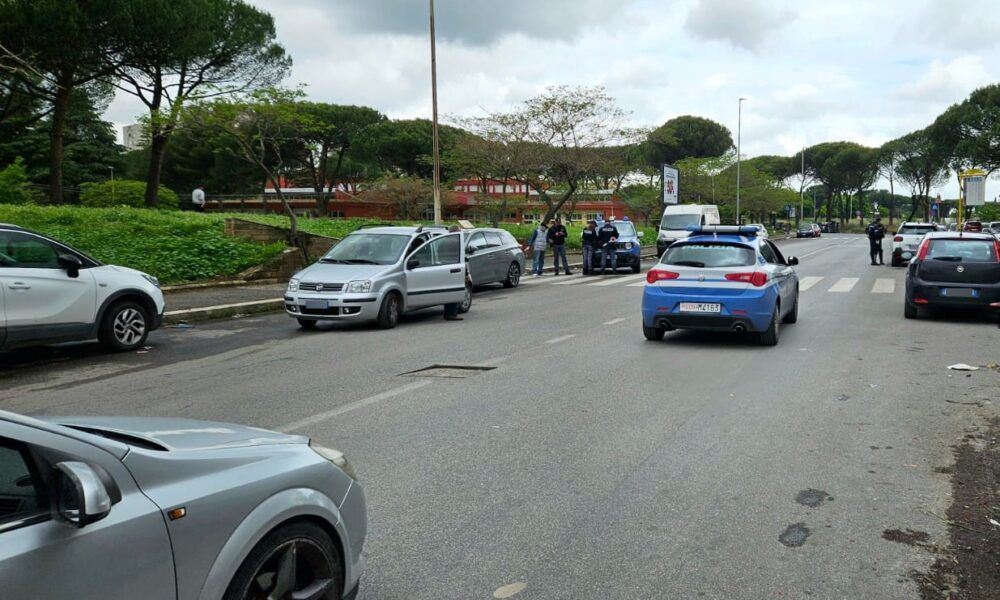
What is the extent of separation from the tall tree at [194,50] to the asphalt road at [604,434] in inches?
671

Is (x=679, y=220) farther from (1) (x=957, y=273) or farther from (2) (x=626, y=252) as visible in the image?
(1) (x=957, y=273)

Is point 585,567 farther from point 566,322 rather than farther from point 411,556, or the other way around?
point 566,322

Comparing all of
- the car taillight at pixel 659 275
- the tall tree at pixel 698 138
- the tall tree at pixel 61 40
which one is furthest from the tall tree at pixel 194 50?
the tall tree at pixel 698 138

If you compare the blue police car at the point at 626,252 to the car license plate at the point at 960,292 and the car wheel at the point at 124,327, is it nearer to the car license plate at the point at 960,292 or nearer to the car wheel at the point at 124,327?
the car license plate at the point at 960,292

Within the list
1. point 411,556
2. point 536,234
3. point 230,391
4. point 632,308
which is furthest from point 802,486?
point 536,234

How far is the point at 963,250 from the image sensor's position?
43.7 ft

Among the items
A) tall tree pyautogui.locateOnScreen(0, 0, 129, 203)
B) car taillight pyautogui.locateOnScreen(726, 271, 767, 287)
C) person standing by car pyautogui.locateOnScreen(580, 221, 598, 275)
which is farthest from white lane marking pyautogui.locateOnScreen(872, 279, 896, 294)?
tall tree pyautogui.locateOnScreen(0, 0, 129, 203)

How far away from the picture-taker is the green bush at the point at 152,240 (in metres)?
18.1

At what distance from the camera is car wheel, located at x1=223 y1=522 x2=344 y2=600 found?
258 cm

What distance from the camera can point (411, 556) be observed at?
396cm

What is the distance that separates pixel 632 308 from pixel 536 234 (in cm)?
1055

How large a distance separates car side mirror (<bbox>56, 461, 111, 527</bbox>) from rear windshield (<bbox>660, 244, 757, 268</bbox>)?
31.0 ft

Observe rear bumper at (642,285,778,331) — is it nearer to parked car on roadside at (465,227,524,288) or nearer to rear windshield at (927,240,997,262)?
rear windshield at (927,240,997,262)

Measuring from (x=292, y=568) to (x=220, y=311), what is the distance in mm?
12550
